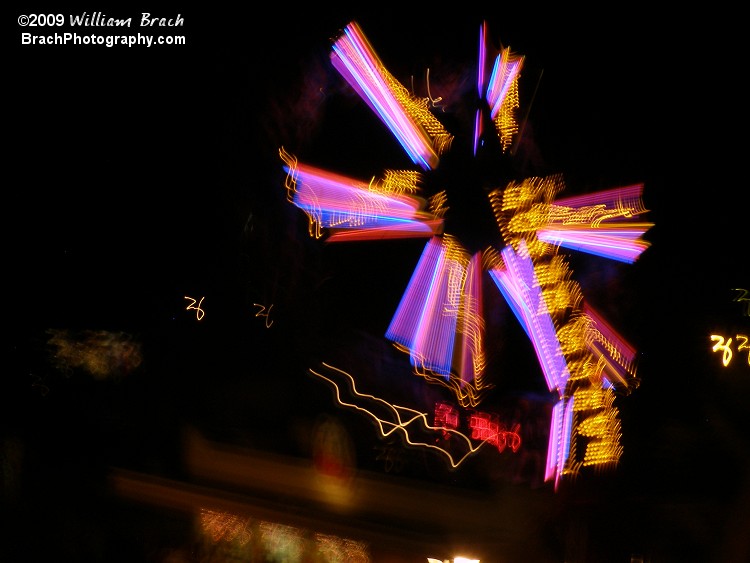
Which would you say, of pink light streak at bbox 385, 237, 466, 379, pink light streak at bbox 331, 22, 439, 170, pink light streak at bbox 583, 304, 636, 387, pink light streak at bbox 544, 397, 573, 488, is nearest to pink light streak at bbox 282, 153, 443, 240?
pink light streak at bbox 385, 237, 466, 379

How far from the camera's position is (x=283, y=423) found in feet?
25.5

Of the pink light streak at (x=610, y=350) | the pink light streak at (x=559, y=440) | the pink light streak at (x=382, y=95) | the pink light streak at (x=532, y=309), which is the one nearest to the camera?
the pink light streak at (x=559, y=440)

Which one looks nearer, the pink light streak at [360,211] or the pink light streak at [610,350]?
the pink light streak at [610,350]

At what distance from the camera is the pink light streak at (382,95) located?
23.5ft

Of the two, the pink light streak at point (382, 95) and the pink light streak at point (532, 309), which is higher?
the pink light streak at point (382, 95)

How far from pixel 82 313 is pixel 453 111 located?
7.35 metres

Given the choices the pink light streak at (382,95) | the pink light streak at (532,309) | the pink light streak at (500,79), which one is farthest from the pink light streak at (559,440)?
Result: the pink light streak at (500,79)

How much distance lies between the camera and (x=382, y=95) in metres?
7.21

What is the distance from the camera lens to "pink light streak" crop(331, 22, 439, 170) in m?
7.15

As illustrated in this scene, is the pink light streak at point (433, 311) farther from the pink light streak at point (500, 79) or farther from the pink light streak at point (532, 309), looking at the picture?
the pink light streak at point (500, 79)

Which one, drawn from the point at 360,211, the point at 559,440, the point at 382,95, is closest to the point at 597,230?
the point at 559,440

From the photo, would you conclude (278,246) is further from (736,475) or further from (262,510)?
(736,475)

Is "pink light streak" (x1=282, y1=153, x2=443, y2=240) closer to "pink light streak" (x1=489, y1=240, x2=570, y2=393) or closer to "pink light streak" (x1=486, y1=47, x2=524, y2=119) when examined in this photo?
"pink light streak" (x1=489, y1=240, x2=570, y2=393)

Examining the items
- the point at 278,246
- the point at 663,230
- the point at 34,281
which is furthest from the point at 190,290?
the point at 663,230
